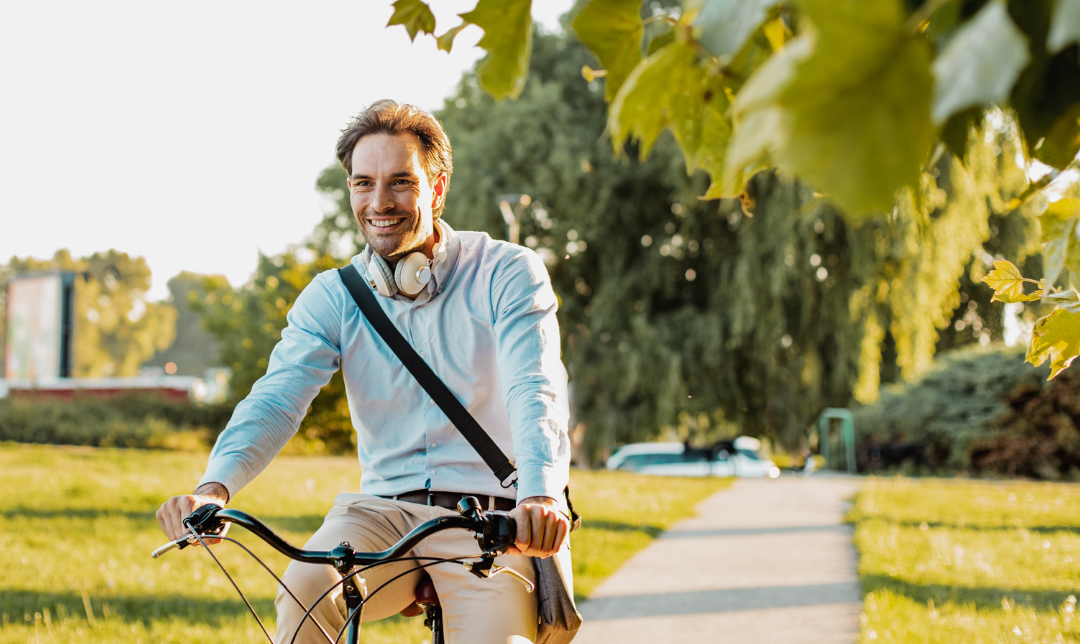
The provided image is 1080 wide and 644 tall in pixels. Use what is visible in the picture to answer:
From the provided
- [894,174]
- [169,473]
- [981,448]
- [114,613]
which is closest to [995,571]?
[114,613]

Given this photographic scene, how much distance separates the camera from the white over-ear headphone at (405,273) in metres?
2.57

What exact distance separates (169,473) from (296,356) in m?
12.6

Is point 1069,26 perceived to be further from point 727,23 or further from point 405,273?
point 405,273

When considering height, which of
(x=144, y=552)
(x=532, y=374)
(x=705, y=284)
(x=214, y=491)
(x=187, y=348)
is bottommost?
(x=144, y=552)

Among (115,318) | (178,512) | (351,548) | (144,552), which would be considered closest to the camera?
(351,548)

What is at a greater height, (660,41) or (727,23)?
(660,41)

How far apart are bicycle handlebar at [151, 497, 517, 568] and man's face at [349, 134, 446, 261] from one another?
0.86 m

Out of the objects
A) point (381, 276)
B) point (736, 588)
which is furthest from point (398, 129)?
point (736, 588)

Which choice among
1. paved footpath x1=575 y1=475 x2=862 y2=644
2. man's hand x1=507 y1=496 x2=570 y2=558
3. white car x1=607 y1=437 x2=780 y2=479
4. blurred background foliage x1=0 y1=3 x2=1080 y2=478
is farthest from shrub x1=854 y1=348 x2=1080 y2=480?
man's hand x1=507 y1=496 x2=570 y2=558

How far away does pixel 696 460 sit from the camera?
25.0m

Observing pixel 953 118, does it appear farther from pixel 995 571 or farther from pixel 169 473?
pixel 169 473

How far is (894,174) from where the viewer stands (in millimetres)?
694

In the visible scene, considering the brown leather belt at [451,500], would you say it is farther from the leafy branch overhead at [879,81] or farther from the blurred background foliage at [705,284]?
the blurred background foliage at [705,284]

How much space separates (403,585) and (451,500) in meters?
0.25
